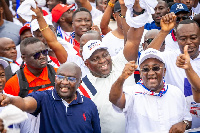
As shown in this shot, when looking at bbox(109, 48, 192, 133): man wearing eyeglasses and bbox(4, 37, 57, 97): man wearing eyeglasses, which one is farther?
bbox(4, 37, 57, 97): man wearing eyeglasses

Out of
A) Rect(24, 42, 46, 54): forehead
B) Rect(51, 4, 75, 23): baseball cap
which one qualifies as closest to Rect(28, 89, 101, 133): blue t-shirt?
Rect(24, 42, 46, 54): forehead

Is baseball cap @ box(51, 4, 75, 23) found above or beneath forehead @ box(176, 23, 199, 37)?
above

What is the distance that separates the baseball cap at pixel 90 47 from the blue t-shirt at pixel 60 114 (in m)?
0.79

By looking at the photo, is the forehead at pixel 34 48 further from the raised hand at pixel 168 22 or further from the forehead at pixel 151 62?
the raised hand at pixel 168 22

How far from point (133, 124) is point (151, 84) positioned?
459 millimetres

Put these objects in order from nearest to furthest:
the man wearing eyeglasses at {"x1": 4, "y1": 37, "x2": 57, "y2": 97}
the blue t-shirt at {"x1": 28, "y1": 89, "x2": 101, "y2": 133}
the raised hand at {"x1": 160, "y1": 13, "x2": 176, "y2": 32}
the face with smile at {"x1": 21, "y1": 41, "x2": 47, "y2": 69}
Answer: the blue t-shirt at {"x1": 28, "y1": 89, "x2": 101, "y2": 133}, the raised hand at {"x1": 160, "y1": 13, "x2": 176, "y2": 32}, the man wearing eyeglasses at {"x1": 4, "y1": 37, "x2": 57, "y2": 97}, the face with smile at {"x1": 21, "y1": 41, "x2": 47, "y2": 69}

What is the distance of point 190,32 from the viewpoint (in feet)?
15.5

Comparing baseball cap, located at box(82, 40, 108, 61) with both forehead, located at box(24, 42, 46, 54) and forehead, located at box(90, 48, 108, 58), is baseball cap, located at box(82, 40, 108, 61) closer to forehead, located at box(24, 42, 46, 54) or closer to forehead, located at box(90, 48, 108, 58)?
forehead, located at box(90, 48, 108, 58)

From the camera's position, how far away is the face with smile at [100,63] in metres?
4.53

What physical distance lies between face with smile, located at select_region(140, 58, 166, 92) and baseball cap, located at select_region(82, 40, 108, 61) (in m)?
0.71

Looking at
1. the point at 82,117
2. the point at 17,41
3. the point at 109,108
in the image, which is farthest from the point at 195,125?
the point at 17,41

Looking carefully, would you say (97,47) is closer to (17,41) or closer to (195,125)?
(195,125)

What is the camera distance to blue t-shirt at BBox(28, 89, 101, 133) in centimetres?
379

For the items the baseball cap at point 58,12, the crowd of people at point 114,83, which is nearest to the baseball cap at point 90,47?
the crowd of people at point 114,83
